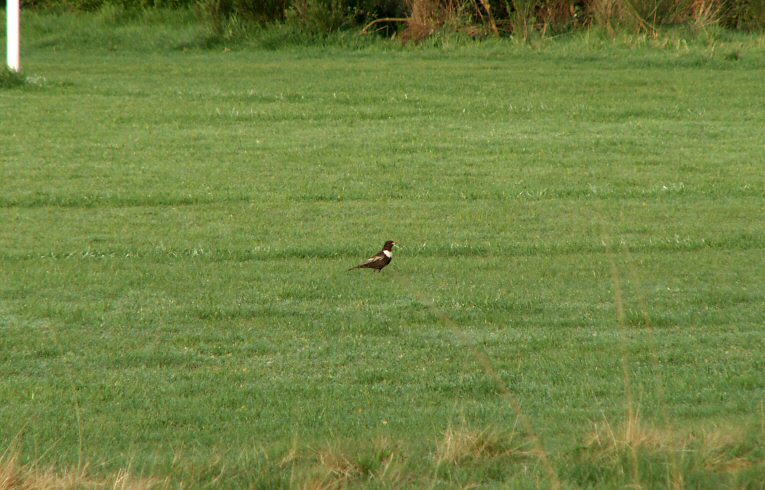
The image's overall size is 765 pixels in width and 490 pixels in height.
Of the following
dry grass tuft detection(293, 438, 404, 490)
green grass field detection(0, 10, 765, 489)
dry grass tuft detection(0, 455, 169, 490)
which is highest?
dry grass tuft detection(0, 455, 169, 490)

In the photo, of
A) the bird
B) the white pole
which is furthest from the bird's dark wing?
the white pole

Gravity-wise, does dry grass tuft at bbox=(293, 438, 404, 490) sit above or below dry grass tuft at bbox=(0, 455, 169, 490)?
below

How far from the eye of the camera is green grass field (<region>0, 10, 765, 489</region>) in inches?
231

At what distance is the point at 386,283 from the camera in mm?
10062

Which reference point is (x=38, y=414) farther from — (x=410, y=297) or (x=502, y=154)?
(x=502, y=154)

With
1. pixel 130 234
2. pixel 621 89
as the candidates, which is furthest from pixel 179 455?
pixel 621 89

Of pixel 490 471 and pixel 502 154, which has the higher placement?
pixel 490 471

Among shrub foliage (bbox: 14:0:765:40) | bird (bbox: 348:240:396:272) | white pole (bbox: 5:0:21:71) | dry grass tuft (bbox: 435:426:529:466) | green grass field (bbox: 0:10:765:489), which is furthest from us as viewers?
shrub foliage (bbox: 14:0:765:40)

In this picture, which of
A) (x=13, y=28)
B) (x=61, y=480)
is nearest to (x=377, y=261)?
(x=61, y=480)

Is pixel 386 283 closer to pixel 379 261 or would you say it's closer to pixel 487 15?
pixel 379 261

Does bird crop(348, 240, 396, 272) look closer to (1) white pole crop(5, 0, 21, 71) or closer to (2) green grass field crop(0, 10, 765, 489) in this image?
(2) green grass field crop(0, 10, 765, 489)

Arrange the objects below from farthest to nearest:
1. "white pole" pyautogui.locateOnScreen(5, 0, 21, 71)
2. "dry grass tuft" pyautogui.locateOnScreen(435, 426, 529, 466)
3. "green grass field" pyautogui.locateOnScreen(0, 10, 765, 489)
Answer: "white pole" pyautogui.locateOnScreen(5, 0, 21, 71)
"green grass field" pyautogui.locateOnScreen(0, 10, 765, 489)
"dry grass tuft" pyautogui.locateOnScreen(435, 426, 529, 466)

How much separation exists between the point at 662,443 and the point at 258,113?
14.4m

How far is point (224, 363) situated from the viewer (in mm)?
7852
